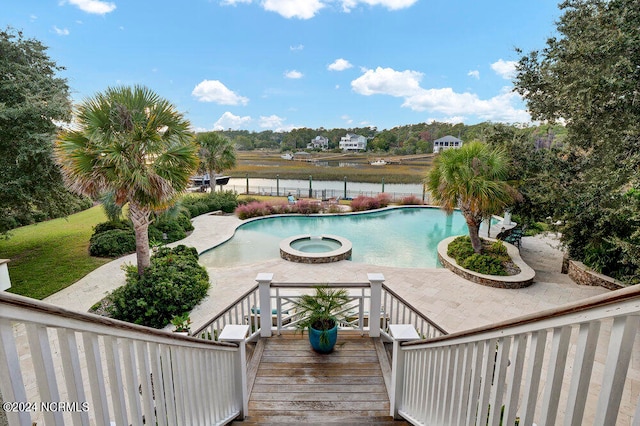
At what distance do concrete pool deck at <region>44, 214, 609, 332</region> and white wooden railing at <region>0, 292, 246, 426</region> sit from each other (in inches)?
172

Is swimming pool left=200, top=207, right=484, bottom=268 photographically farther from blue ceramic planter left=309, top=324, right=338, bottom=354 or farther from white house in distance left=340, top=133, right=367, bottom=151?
white house in distance left=340, top=133, right=367, bottom=151

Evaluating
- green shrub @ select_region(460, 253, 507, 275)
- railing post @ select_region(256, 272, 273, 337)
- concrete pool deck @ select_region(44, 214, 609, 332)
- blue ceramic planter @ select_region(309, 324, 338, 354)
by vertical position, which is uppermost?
railing post @ select_region(256, 272, 273, 337)

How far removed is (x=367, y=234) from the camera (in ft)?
46.9

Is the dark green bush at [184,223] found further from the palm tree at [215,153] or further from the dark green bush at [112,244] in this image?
the palm tree at [215,153]

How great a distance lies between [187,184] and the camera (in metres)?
6.87

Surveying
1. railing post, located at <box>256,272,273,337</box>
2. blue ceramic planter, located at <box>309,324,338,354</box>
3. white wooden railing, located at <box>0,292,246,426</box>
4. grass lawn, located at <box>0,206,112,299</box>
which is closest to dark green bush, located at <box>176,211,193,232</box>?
grass lawn, located at <box>0,206,112,299</box>

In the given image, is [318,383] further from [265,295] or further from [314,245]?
[314,245]

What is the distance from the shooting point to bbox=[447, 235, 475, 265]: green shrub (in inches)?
375

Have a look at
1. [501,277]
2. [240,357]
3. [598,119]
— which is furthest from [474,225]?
[240,357]

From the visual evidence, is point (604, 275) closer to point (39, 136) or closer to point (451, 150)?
point (451, 150)

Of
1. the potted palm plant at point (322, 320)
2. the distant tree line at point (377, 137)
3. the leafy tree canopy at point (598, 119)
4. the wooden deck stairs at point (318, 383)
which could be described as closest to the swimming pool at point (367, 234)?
the leafy tree canopy at point (598, 119)

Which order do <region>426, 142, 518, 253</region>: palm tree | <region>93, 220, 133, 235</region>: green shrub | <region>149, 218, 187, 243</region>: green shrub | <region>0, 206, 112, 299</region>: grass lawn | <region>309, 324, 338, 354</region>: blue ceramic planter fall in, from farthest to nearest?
1. <region>149, 218, 187, 243</region>: green shrub
2. <region>93, 220, 133, 235</region>: green shrub
3. <region>426, 142, 518, 253</region>: palm tree
4. <region>0, 206, 112, 299</region>: grass lawn
5. <region>309, 324, 338, 354</region>: blue ceramic planter

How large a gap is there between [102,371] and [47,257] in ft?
38.5

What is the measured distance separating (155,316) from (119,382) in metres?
5.71
